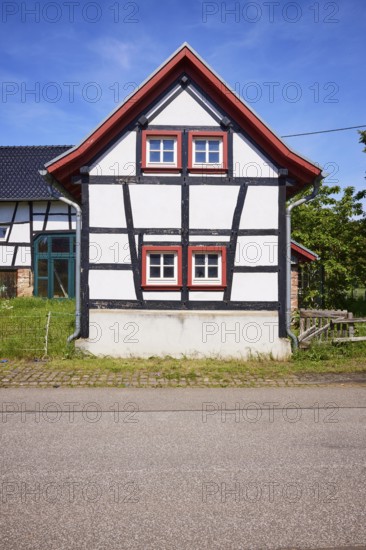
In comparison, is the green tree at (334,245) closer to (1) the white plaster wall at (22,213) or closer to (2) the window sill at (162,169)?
(2) the window sill at (162,169)

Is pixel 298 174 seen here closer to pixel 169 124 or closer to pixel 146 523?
pixel 169 124

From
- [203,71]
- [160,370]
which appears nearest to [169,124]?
[203,71]

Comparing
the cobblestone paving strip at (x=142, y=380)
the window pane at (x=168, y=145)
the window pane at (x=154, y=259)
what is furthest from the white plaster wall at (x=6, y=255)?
the cobblestone paving strip at (x=142, y=380)

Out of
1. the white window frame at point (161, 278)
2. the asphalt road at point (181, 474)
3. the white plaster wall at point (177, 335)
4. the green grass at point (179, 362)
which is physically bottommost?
the asphalt road at point (181, 474)

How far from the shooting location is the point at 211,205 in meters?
10.6

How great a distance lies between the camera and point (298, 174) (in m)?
10.7

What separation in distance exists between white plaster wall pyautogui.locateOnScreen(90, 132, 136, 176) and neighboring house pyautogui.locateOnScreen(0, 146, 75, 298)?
1217cm

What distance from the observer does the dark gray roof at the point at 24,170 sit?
22.7 metres

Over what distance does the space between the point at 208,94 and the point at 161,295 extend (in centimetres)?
491

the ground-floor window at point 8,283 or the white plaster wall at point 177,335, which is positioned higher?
the ground-floor window at point 8,283

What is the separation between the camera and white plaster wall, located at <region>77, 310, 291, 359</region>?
1030 cm

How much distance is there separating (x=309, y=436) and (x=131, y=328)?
5649 millimetres

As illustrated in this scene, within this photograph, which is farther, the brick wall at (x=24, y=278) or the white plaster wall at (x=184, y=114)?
the brick wall at (x=24, y=278)

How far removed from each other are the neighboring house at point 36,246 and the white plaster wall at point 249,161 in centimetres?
1336
